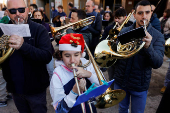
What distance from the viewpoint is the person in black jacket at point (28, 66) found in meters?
1.57

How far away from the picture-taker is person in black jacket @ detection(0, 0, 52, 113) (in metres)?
1.57

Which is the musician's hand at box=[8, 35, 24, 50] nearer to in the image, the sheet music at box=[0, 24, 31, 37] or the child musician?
the sheet music at box=[0, 24, 31, 37]

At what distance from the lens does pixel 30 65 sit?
1.68 m

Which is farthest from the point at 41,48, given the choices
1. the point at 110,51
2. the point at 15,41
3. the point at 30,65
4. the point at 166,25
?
the point at 166,25

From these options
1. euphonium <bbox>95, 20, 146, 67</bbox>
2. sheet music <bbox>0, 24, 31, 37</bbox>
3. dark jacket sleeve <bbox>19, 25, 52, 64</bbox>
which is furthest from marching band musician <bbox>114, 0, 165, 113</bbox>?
sheet music <bbox>0, 24, 31, 37</bbox>

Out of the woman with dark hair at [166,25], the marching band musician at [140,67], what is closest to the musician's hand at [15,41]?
the marching band musician at [140,67]

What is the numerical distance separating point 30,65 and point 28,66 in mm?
26

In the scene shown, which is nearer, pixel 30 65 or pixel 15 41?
pixel 15 41

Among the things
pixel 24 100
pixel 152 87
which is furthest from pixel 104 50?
pixel 152 87

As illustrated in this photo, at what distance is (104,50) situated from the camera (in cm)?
186

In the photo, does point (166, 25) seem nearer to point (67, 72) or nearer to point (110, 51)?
point (110, 51)

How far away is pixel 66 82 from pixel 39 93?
561 millimetres

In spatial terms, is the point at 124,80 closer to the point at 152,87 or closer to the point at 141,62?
the point at 141,62

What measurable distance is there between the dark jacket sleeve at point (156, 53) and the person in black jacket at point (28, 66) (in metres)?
1.19
